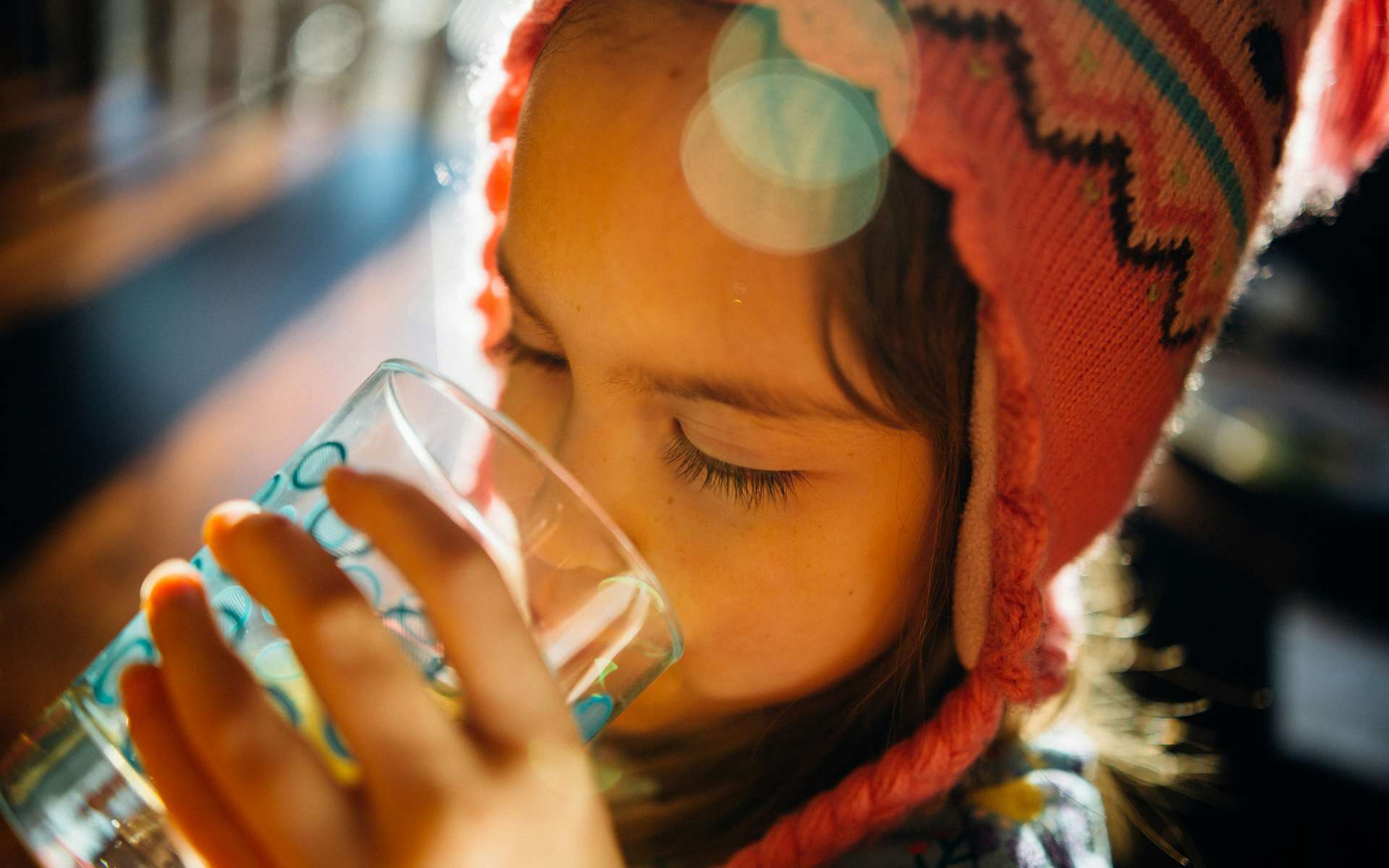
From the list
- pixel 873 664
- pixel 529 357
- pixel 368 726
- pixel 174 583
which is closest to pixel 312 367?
pixel 529 357

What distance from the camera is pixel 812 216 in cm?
61

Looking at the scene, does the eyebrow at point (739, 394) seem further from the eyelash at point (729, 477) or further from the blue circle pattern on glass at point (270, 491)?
the blue circle pattern on glass at point (270, 491)

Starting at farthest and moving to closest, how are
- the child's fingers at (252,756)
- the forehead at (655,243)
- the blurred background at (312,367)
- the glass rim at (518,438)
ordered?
the blurred background at (312,367)
the forehead at (655,243)
the glass rim at (518,438)
the child's fingers at (252,756)

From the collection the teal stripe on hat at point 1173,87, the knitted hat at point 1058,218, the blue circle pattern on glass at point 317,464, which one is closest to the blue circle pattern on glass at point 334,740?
the blue circle pattern on glass at point 317,464

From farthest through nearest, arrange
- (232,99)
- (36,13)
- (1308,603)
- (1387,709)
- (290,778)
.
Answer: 1. (232,99)
2. (36,13)
3. (1308,603)
4. (1387,709)
5. (290,778)

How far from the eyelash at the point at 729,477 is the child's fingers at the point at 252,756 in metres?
0.30

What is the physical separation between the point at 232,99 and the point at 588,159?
84.4 inches

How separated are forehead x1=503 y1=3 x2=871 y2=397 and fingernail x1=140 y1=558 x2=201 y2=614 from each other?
0.27 m

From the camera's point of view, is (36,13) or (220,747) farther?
(36,13)

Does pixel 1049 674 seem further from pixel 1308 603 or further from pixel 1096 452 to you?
pixel 1308 603

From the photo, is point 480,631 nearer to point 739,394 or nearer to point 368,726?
point 368,726

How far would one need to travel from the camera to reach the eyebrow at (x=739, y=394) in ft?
2.05

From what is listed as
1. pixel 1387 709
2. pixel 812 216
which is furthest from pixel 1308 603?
pixel 812 216

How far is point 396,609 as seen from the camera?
47 cm
